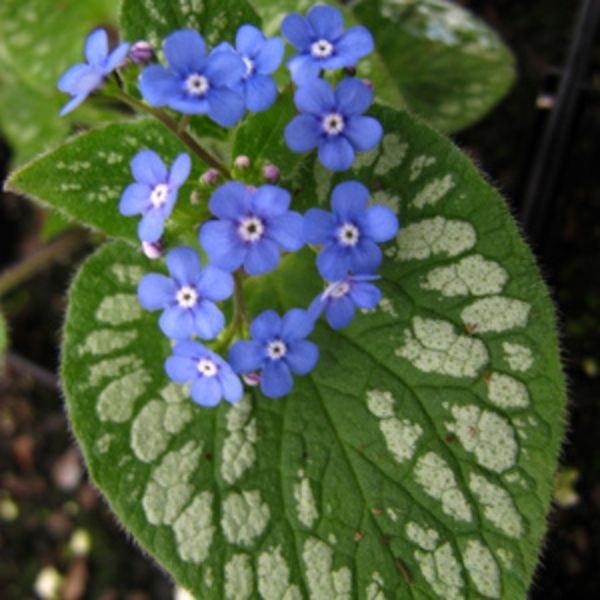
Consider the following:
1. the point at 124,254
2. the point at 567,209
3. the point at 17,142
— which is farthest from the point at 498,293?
the point at 17,142

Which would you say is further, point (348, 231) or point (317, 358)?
point (317, 358)

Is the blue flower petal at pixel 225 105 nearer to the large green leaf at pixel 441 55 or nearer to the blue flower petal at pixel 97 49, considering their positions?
the blue flower petal at pixel 97 49

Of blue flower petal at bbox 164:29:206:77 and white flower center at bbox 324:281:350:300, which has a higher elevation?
blue flower petal at bbox 164:29:206:77

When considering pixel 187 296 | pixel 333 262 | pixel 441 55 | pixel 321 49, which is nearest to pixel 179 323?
pixel 187 296

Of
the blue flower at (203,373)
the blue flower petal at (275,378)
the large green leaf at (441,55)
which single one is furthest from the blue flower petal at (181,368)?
the large green leaf at (441,55)

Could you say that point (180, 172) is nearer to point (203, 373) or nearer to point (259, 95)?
point (259, 95)

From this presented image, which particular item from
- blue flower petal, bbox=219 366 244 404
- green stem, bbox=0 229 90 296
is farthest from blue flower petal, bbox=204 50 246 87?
green stem, bbox=0 229 90 296

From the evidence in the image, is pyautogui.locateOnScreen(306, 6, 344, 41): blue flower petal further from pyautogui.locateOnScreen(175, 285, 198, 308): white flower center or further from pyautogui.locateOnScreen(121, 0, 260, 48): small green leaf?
pyautogui.locateOnScreen(175, 285, 198, 308): white flower center

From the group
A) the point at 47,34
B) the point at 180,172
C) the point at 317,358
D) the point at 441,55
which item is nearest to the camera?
the point at 180,172
